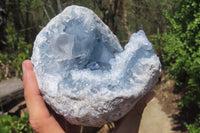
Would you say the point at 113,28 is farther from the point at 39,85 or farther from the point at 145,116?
the point at 39,85

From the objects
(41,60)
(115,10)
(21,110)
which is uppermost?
(115,10)

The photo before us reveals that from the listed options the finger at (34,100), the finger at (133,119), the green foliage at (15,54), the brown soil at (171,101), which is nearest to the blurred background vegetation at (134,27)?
the green foliage at (15,54)

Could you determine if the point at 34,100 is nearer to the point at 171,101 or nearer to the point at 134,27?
the point at 134,27

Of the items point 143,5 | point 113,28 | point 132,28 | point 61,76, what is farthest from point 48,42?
point 143,5

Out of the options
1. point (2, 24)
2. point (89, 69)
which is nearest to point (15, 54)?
point (2, 24)

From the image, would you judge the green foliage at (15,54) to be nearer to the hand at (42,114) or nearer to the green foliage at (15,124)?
the green foliage at (15,124)

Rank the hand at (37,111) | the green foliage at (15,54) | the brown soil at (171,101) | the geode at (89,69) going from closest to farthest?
1. the geode at (89,69)
2. the hand at (37,111)
3. the green foliage at (15,54)
4. the brown soil at (171,101)

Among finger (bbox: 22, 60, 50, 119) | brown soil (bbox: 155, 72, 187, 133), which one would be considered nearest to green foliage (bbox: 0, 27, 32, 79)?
finger (bbox: 22, 60, 50, 119)
